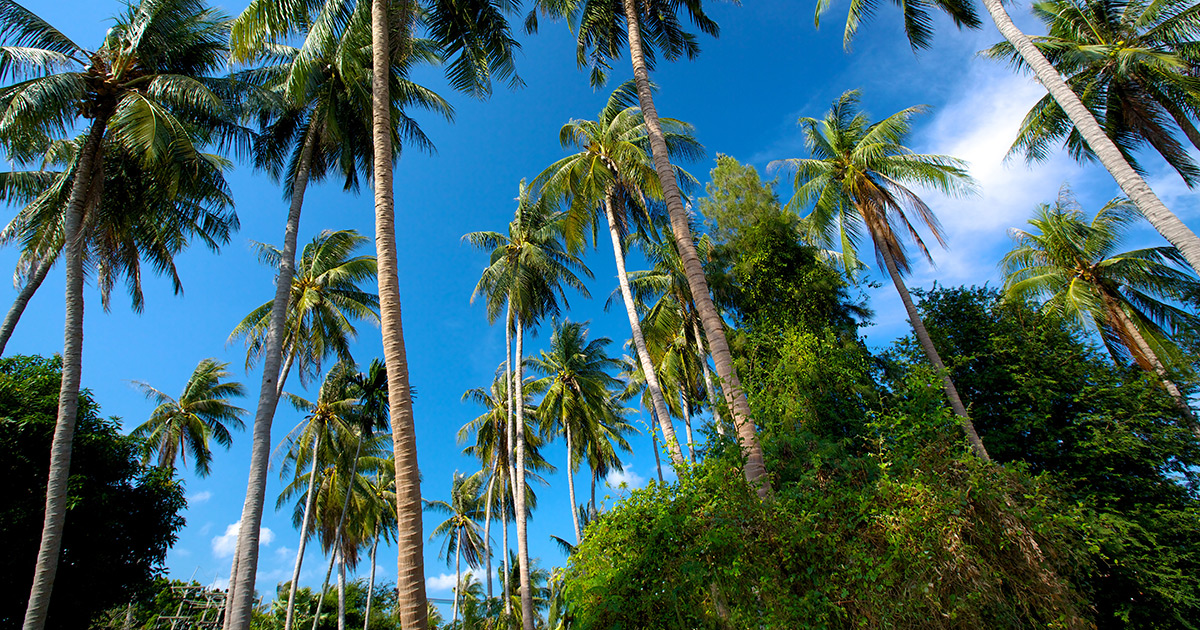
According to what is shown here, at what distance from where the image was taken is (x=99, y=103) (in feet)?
33.8

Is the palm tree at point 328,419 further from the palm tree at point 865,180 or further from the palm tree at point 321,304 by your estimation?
the palm tree at point 865,180

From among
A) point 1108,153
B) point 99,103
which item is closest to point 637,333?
point 1108,153

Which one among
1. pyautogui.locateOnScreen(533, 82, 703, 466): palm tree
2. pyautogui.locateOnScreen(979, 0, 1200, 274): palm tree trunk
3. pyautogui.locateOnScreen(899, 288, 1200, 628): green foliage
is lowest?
pyautogui.locateOnScreen(899, 288, 1200, 628): green foliage

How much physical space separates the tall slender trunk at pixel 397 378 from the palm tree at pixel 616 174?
759 cm

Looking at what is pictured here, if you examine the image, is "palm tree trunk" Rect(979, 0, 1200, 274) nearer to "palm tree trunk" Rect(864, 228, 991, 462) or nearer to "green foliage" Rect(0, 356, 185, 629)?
"palm tree trunk" Rect(864, 228, 991, 462)

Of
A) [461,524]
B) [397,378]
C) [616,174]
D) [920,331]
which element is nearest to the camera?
[397,378]

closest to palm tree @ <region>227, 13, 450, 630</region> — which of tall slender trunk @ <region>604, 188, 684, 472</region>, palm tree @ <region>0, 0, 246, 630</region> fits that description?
palm tree @ <region>0, 0, 246, 630</region>

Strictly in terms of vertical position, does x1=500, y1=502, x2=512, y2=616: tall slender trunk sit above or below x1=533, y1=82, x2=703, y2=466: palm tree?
below

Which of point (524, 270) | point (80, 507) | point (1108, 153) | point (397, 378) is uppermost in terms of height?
point (524, 270)

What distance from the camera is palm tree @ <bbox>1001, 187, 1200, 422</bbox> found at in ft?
44.9

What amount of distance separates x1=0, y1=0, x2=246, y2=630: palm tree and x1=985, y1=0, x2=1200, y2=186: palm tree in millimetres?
17338

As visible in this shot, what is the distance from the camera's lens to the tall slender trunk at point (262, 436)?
7.80 meters

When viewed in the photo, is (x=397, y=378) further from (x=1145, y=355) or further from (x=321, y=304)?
(x=1145, y=355)

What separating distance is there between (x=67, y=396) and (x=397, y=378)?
7.74 meters
